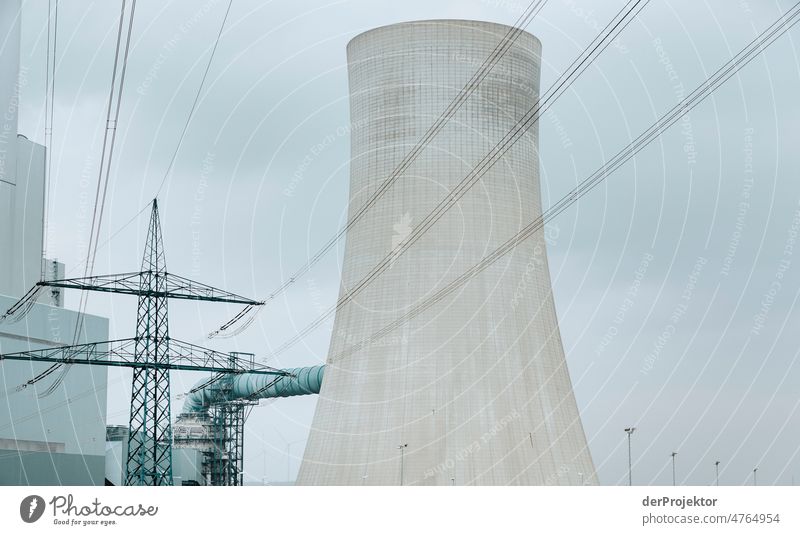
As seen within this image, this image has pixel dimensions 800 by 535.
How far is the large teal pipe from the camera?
31.5 m

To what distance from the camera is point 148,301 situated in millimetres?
22219

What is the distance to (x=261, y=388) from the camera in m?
33.2

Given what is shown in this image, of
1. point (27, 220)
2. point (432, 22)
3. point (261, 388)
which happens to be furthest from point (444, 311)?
point (261, 388)

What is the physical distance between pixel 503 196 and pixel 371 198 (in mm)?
2215

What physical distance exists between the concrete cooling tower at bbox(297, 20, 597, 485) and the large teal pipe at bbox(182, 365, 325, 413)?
32.4 ft

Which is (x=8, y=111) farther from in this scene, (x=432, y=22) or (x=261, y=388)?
(x=261, y=388)

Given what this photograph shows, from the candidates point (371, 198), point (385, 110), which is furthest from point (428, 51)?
point (371, 198)

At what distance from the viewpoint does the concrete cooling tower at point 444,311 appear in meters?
20.1

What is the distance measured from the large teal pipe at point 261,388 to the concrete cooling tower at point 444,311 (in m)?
9.86

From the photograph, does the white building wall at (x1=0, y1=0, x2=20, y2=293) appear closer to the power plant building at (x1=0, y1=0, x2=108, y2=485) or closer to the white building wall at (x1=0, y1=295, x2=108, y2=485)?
the power plant building at (x1=0, y1=0, x2=108, y2=485)
